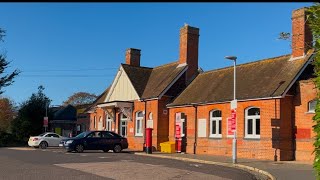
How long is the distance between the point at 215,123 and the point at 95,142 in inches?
355

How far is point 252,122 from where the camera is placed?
28.8 m

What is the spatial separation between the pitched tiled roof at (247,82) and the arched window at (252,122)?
3.09 ft

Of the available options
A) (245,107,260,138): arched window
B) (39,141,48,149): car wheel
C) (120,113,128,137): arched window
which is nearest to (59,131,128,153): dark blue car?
(120,113,128,137): arched window

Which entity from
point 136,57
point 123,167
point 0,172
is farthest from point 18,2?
point 136,57

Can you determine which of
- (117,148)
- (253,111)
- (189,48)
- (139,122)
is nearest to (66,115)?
(139,122)

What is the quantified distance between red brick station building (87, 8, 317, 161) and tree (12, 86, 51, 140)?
51.5 ft

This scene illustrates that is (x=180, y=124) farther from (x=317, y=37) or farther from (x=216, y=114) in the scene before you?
(x=317, y=37)

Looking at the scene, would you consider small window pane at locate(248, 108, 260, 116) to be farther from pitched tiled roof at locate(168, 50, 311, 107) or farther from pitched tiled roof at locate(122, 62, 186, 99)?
pitched tiled roof at locate(122, 62, 186, 99)

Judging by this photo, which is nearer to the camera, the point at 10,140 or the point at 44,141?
the point at 44,141

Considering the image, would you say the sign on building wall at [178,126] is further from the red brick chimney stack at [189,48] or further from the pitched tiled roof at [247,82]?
the red brick chimney stack at [189,48]

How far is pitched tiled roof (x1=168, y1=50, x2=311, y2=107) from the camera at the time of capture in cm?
2759

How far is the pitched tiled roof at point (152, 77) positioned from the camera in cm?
3916

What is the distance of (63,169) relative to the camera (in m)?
18.9

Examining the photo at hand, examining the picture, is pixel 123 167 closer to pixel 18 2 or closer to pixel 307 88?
pixel 307 88
